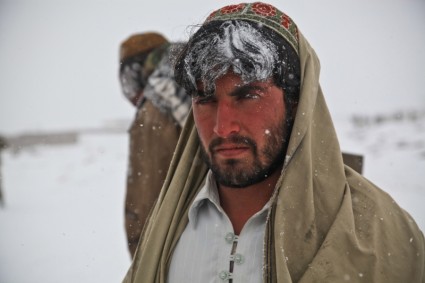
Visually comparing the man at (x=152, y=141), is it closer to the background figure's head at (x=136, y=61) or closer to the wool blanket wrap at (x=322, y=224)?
the background figure's head at (x=136, y=61)

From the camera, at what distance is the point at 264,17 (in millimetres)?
1632

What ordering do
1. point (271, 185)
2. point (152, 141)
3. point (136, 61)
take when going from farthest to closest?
1. point (136, 61)
2. point (152, 141)
3. point (271, 185)

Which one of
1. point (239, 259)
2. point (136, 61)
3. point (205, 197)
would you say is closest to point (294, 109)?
point (205, 197)

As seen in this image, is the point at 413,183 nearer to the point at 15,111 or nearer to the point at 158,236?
the point at 158,236

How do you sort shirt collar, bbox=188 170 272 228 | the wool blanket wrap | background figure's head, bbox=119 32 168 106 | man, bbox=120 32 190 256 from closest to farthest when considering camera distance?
the wool blanket wrap, shirt collar, bbox=188 170 272 228, man, bbox=120 32 190 256, background figure's head, bbox=119 32 168 106

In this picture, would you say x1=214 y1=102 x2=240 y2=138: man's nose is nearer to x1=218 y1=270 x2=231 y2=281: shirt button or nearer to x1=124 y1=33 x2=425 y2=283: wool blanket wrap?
x1=124 y1=33 x2=425 y2=283: wool blanket wrap

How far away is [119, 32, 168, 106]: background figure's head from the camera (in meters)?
3.89

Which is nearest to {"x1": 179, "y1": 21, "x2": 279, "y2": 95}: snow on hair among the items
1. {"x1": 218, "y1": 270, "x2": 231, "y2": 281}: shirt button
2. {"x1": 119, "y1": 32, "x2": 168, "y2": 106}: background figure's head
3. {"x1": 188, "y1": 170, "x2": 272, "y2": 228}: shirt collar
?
{"x1": 188, "y1": 170, "x2": 272, "y2": 228}: shirt collar

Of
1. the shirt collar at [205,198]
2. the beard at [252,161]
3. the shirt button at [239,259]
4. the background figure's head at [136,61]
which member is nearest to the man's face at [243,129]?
the beard at [252,161]

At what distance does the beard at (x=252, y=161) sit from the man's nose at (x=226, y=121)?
2 centimetres

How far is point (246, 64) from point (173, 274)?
779 millimetres

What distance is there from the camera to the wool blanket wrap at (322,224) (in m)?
1.44

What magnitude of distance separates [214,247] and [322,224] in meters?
0.37

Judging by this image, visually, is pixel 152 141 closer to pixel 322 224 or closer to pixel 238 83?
pixel 238 83
